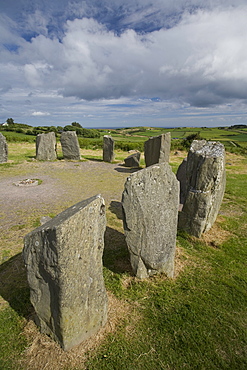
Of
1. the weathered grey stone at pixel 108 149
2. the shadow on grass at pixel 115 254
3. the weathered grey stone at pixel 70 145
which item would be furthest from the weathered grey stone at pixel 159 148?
the shadow on grass at pixel 115 254

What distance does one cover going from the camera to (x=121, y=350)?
128 inches

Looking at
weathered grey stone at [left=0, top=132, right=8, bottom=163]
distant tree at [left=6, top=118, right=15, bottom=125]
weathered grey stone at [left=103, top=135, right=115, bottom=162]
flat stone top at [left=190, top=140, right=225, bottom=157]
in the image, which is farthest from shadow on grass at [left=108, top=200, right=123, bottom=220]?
distant tree at [left=6, top=118, right=15, bottom=125]

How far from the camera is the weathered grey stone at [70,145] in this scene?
1814cm

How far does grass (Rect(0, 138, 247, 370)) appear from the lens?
313 centimetres

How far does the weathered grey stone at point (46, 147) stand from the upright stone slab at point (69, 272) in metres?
16.3

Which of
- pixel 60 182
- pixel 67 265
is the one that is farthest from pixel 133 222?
pixel 60 182

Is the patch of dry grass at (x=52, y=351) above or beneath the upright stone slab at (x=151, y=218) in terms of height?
beneath

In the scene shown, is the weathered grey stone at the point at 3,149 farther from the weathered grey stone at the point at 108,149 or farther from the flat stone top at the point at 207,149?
the flat stone top at the point at 207,149

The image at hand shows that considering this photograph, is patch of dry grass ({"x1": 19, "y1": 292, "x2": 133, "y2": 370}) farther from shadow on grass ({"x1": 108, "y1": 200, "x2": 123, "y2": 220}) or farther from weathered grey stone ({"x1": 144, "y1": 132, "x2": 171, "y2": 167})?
weathered grey stone ({"x1": 144, "y1": 132, "x2": 171, "y2": 167})

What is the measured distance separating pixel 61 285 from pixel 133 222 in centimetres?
191

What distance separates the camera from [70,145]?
18.6 metres

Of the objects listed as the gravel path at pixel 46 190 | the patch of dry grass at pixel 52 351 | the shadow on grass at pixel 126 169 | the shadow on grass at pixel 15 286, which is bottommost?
the shadow on grass at pixel 126 169

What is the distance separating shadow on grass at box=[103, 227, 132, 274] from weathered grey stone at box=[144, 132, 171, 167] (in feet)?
29.1

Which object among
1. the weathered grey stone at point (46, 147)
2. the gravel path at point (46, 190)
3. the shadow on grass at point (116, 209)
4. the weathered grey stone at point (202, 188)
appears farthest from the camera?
the weathered grey stone at point (46, 147)
